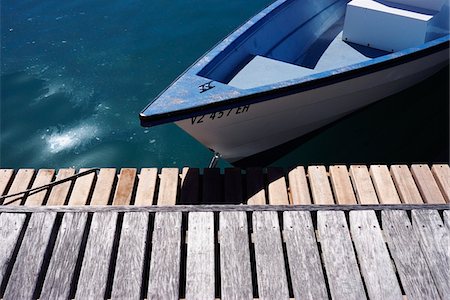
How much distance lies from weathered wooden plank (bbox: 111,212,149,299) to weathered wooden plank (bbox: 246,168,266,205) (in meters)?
1.23

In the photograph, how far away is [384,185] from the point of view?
17.3 feet

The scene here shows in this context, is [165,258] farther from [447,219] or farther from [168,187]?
[447,219]

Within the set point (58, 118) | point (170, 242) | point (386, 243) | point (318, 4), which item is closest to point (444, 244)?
point (386, 243)

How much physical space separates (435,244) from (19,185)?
4.65 m

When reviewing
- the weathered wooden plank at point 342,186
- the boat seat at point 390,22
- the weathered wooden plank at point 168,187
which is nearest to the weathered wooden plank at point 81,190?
the weathered wooden plank at point 168,187

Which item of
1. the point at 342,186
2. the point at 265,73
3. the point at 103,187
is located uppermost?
the point at 265,73

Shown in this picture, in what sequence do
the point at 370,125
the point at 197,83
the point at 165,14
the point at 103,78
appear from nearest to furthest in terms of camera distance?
the point at 197,83 → the point at 370,125 → the point at 103,78 → the point at 165,14

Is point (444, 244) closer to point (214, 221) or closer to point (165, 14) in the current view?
point (214, 221)

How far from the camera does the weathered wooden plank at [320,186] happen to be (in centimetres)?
511

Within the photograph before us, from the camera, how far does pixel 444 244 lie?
4480 mm

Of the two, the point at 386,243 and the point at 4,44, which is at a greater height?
the point at 386,243

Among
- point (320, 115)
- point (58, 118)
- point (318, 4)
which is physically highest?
point (318, 4)

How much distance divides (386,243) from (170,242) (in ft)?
7.01

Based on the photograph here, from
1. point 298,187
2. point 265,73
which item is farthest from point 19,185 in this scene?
point 265,73
